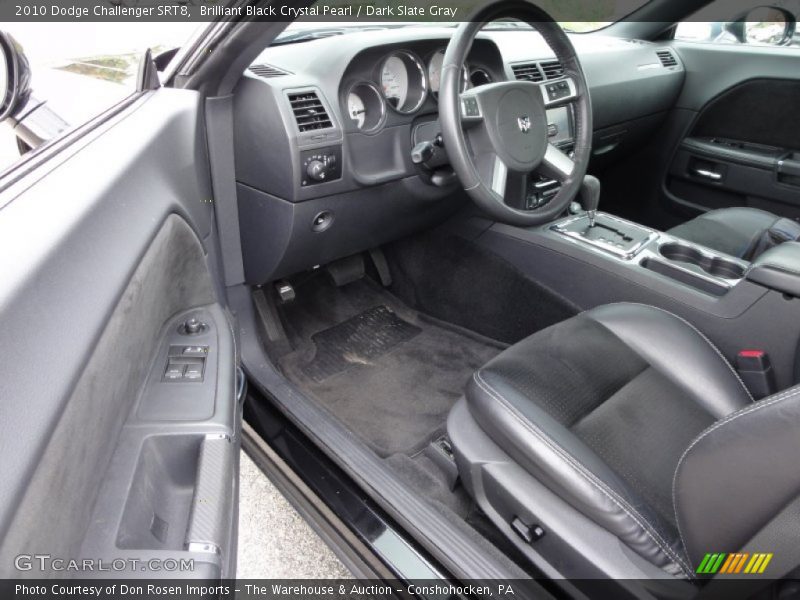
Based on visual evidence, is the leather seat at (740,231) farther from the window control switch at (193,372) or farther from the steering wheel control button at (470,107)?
the window control switch at (193,372)

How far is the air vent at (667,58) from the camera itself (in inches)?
109

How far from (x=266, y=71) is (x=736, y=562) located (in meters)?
1.43

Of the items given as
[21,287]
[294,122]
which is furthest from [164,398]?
[294,122]

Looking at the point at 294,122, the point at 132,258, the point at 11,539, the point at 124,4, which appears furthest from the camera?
the point at 294,122

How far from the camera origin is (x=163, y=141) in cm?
118

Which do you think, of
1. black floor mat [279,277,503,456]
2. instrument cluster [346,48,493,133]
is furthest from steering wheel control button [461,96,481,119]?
black floor mat [279,277,503,456]

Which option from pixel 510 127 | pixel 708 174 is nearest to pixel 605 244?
pixel 510 127

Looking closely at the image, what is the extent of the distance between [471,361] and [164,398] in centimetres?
117

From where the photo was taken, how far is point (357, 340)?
210cm

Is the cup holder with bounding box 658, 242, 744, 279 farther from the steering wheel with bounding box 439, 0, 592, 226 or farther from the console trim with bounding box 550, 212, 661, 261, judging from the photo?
the steering wheel with bounding box 439, 0, 592, 226

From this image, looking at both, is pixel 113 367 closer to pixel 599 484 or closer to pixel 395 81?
pixel 599 484

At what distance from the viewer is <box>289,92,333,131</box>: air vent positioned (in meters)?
1.50

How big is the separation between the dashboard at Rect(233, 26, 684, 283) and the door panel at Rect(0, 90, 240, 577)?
0.27 m

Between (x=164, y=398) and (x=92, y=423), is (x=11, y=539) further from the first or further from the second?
(x=164, y=398)
